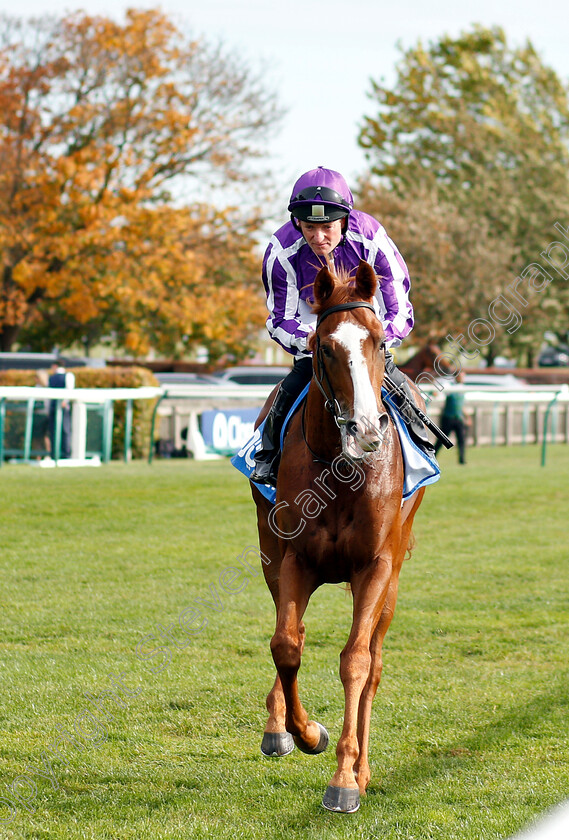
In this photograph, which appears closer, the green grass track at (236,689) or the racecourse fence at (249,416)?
the green grass track at (236,689)

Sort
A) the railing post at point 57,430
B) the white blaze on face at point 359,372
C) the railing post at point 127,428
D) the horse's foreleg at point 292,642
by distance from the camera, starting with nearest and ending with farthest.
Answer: the white blaze on face at point 359,372, the horse's foreleg at point 292,642, the railing post at point 57,430, the railing post at point 127,428

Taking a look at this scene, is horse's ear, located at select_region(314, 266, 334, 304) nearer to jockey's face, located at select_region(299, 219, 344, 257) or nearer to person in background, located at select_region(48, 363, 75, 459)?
jockey's face, located at select_region(299, 219, 344, 257)

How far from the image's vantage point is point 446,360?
55.3 feet

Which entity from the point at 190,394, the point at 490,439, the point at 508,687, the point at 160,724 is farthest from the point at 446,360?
the point at 160,724

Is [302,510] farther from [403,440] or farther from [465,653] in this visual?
[465,653]

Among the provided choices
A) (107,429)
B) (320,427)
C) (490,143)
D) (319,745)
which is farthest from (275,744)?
(490,143)

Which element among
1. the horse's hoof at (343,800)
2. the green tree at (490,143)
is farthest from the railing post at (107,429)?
the green tree at (490,143)

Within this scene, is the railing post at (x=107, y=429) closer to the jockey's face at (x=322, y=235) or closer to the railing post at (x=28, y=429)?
the railing post at (x=28, y=429)

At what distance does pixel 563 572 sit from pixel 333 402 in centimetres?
595

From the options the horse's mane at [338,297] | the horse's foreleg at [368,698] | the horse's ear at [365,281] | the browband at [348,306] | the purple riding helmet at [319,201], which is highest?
the purple riding helmet at [319,201]

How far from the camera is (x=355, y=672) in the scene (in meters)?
3.92

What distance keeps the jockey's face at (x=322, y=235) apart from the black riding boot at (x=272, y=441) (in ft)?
2.21

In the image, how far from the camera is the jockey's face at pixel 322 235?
464 centimetres

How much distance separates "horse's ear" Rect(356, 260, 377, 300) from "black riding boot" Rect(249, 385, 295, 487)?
866mm
